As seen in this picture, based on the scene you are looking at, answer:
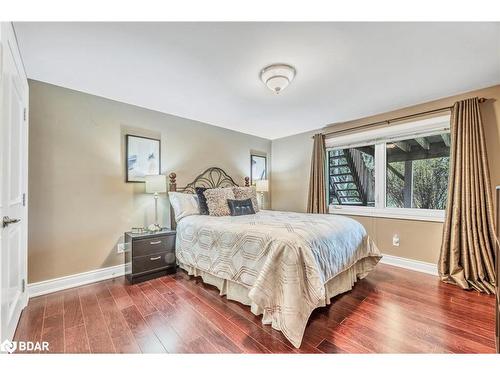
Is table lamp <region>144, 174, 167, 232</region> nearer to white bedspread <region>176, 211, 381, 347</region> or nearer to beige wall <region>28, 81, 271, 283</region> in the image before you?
beige wall <region>28, 81, 271, 283</region>

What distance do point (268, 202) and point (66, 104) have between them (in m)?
3.76

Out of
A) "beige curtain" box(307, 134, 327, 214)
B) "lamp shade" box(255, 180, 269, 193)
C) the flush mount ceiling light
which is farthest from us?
"lamp shade" box(255, 180, 269, 193)

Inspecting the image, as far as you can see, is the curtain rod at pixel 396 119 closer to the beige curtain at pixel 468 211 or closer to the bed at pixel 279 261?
the beige curtain at pixel 468 211

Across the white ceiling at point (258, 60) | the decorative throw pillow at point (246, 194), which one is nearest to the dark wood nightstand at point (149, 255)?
the decorative throw pillow at point (246, 194)

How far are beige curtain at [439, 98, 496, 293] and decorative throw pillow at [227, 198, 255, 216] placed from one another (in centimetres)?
246

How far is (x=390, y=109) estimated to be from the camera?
10.3ft

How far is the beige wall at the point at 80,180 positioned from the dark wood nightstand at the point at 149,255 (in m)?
0.34

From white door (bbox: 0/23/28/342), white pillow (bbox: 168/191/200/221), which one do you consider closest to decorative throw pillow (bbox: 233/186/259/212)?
white pillow (bbox: 168/191/200/221)

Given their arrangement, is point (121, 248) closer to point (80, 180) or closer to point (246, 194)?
point (80, 180)

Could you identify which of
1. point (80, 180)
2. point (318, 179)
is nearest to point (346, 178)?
point (318, 179)

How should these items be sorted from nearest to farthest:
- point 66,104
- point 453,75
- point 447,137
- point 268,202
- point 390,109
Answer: point 453,75
point 66,104
point 447,137
point 390,109
point 268,202

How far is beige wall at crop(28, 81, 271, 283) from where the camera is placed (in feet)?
7.61
